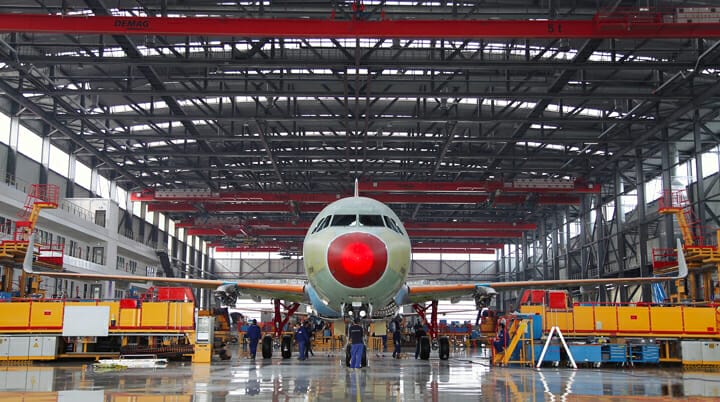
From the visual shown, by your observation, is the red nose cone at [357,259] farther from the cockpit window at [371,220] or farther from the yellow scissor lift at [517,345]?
the yellow scissor lift at [517,345]

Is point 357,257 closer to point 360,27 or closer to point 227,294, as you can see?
point 227,294

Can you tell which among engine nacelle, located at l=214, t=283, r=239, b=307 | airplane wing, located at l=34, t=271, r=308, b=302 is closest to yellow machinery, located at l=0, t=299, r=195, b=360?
airplane wing, located at l=34, t=271, r=308, b=302

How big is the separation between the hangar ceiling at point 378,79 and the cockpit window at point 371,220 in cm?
989

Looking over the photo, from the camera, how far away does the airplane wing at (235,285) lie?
2120 centimetres

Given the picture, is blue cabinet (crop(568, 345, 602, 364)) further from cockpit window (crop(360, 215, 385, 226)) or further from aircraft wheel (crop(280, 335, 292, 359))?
aircraft wheel (crop(280, 335, 292, 359))

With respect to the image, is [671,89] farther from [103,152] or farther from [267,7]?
[103,152]

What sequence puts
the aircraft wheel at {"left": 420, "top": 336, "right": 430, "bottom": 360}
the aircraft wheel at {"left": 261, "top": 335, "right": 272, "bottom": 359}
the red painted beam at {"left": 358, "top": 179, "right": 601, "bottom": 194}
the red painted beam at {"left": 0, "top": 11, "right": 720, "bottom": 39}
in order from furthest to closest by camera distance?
the red painted beam at {"left": 358, "top": 179, "right": 601, "bottom": 194}, the aircraft wheel at {"left": 261, "top": 335, "right": 272, "bottom": 359}, the aircraft wheel at {"left": 420, "top": 336, "right": 430, "bottom": 360}, the red painted beam at {"left": 0, "top": 11, "right": 720, "bottom": 39}

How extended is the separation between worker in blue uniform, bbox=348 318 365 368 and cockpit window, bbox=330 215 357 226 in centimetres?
246

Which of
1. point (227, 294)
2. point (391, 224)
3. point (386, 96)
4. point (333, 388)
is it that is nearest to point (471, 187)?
point (386, 96)

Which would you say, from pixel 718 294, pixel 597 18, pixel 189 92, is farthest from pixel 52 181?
pixel 718 294

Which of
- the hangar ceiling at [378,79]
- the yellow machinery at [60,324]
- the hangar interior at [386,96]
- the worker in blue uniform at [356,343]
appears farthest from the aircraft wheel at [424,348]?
the hangar ceiling at [378,79]

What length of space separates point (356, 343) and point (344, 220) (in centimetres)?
320

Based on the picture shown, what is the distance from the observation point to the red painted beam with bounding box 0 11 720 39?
24156 mm

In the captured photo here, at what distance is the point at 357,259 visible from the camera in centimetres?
1482
